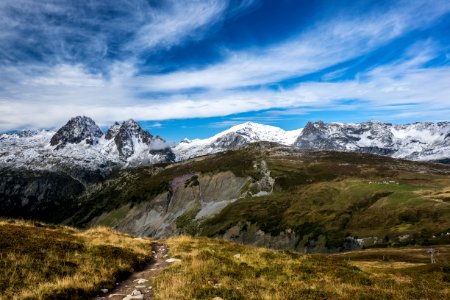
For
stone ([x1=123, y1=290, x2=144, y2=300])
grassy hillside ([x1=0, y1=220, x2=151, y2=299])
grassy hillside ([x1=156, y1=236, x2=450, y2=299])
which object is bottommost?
grassy hillside ([x1=156, y1=236, x2=450, y2=299])

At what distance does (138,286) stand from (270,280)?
725 cm

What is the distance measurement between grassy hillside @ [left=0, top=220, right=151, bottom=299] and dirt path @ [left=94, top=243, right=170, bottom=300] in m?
0.52

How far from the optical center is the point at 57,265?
2172cm

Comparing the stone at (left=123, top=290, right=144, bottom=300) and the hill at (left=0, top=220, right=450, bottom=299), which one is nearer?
the hill at (left=0, top=220, right=450, bottom=299)

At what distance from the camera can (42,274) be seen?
781 inches

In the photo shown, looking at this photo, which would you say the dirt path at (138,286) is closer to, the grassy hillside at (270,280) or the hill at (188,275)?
the hill at (188,275)

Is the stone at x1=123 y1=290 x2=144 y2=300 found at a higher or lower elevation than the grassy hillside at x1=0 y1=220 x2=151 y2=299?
lower

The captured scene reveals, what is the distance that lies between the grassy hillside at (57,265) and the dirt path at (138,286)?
524 mm

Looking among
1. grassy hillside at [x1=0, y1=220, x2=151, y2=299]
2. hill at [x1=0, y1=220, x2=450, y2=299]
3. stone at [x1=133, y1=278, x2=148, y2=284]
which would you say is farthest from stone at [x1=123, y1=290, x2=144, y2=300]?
stone at [x1=133, y1=278, x2=148, y2=284]

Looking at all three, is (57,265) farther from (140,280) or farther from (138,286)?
(138,286)

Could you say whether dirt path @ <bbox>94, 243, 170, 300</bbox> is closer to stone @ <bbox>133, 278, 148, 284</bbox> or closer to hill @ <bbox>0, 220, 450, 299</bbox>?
stone @ <bbox>133, 278, 148, 284</bbox>

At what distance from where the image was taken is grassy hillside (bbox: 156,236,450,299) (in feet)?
60.6

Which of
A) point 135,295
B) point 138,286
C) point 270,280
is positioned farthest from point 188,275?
point 270,280

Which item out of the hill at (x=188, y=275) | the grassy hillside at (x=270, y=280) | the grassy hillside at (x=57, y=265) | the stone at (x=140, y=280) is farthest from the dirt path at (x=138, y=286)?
the grassy hillside at (x=270, y=280)
